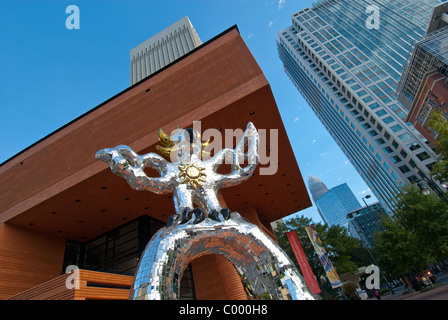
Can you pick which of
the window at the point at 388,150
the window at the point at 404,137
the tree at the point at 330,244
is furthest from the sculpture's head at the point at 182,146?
the window at the point at 388,150

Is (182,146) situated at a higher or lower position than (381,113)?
lower

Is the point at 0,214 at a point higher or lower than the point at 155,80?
lower

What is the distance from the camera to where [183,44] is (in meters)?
37.2

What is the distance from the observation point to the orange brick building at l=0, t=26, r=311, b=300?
9664 mm

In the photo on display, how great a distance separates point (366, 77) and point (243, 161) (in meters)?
65.0

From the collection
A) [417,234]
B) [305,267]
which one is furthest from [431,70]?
[305,267]

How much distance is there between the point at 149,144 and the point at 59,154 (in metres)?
5.80

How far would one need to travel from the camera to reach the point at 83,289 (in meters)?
7.95

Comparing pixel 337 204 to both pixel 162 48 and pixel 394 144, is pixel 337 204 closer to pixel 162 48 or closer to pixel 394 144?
pixel 394 144

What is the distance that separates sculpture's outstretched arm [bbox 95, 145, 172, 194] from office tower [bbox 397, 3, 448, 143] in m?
30.7

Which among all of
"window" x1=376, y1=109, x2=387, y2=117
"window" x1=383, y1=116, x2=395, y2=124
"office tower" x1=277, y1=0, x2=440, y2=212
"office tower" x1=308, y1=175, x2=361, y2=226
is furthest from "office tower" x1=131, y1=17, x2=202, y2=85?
"office tower" x1=308, y1=175, x2=361, y2=226
